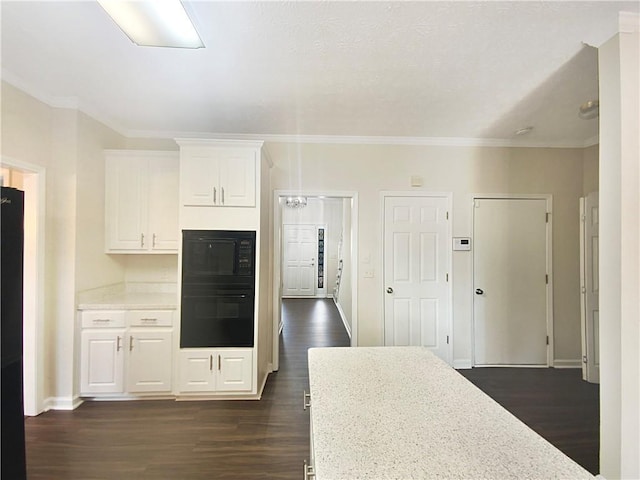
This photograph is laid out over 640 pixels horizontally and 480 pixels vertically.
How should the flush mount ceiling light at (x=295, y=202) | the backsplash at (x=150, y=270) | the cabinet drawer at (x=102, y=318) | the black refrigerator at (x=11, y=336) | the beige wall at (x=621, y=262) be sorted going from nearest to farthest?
the black refrigerator at (x=11, y=336) → the beige wall at (x=621, y=262) → the cabinet drawer at (x=102, y=318) → the backsplash at (x=150, y=270) → the flush mount ceiling light at (x=295, y=202)

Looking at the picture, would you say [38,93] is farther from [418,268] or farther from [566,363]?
[566,363]

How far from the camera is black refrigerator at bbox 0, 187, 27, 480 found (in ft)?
4.37

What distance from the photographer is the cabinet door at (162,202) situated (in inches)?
128

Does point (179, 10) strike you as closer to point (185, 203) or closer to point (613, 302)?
point (185, 203)

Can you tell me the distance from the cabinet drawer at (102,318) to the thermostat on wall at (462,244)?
12.0 feet

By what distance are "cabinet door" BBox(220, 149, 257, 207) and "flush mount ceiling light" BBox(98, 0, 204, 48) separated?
1.10m

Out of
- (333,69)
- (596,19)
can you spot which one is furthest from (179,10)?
(596,19)

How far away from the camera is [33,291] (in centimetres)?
260

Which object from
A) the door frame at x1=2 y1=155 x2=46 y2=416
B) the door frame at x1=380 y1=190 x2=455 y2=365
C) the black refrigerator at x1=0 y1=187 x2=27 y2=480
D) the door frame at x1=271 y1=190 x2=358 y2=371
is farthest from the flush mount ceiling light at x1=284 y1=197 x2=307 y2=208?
the black refrigerator at x1=0 y1=187 x2=27 y2=480

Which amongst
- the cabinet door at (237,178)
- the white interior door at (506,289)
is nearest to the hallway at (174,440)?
the cabinet door at (237,178)

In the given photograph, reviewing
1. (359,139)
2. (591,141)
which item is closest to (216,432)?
(359,139)

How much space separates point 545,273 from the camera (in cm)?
375

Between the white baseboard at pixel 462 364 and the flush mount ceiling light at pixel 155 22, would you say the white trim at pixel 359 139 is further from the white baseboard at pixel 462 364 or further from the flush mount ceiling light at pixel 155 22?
the white baseboard at pixel 462 364

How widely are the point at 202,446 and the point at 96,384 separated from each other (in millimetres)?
1343
